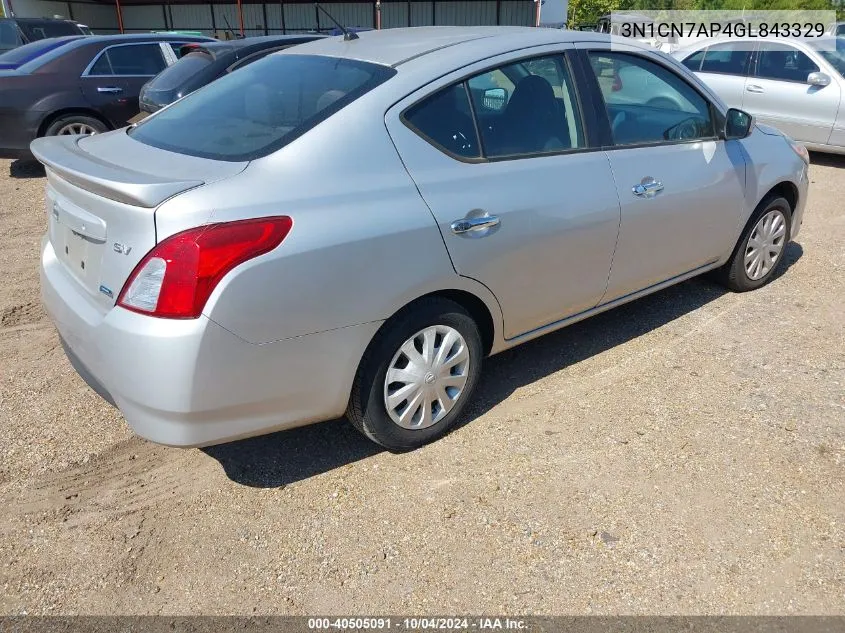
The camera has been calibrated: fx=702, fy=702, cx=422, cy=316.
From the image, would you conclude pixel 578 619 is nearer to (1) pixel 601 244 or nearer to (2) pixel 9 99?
(1) pixel 601 244

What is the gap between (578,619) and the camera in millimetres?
2320

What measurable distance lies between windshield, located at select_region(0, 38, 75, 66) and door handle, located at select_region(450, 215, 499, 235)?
747 cm

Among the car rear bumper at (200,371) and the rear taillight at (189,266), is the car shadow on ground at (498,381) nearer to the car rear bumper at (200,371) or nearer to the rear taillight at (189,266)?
the car rear bumper at (200,371)

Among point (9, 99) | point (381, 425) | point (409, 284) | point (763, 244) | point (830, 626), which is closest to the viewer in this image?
point (830, 626)

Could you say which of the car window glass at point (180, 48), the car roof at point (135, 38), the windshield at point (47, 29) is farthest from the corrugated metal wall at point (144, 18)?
the car window glass at point (180, 48)

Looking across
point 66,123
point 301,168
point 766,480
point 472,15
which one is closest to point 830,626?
point 766,480

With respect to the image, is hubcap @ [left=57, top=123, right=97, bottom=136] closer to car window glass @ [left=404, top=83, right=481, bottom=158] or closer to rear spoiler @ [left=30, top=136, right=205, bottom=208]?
rear spoiler @ [left=30, top=136, right=205, bottom=208]

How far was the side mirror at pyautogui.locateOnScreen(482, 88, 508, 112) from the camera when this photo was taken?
10.2 ft

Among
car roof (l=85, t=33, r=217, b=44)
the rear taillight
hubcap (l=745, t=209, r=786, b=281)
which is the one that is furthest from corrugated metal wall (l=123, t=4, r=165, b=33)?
the rear taillight

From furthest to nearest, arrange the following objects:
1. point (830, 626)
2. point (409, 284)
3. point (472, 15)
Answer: point (472, 15)
point (409, 284)
point (830, 626)

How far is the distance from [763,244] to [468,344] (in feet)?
8.96

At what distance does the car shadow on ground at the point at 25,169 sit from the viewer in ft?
27.0

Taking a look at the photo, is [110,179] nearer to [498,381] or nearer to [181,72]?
[498,381]

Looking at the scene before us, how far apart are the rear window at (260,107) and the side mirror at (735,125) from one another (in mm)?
2270
